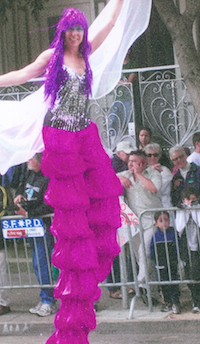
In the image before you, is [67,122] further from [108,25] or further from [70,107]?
[108,25]

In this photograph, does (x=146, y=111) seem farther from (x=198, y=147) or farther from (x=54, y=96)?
(x=54, y=96)

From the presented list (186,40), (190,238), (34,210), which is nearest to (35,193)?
(34,210)

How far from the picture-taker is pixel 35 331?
580 cm

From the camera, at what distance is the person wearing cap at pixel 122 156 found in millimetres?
6547

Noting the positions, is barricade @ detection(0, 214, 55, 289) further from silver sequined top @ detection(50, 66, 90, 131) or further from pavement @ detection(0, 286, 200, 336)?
silver sequined top @ detection(50, 66, 90, 131)

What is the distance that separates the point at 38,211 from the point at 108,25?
2.50 metres

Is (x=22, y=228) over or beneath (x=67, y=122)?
beneath

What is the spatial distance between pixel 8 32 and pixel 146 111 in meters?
1.73

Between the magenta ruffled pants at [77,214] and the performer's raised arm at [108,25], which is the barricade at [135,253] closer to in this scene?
the magenta ruffled pants at [77,214]

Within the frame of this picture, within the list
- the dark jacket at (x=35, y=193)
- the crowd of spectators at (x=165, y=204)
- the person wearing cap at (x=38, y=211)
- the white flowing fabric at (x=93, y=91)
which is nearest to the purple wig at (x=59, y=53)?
the white flowing fabric at (x=93, y=91)

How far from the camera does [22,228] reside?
6.37m

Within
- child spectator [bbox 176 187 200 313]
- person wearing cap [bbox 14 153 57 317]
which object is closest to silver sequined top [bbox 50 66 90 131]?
person wearing cap [bbox 14 153 57 317]

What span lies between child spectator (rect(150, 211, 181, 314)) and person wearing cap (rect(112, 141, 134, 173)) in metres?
0.64

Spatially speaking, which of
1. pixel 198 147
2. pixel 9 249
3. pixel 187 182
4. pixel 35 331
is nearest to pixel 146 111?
pixel 198 147
